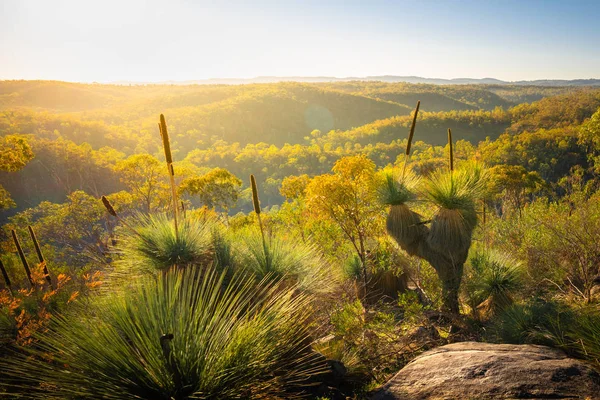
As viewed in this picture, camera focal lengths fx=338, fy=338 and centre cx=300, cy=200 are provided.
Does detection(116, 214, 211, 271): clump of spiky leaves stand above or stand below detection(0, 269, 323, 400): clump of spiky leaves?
below

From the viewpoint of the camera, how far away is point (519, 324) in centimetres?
529

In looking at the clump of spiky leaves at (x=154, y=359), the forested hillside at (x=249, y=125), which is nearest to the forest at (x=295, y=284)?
the clump of spiky leaves at (x=154, y=359)

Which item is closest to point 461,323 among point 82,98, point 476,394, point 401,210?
point 401,210

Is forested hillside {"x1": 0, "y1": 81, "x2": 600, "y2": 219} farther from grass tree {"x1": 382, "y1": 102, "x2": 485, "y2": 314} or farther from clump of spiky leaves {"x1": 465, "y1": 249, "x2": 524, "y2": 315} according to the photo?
clump of spiky leaves {"x1": 465, "y1": 249, "x2": 524, "y2": 315}

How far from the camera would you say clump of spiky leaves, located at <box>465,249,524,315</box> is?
25.1ft

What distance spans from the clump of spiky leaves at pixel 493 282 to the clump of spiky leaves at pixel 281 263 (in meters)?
4.30

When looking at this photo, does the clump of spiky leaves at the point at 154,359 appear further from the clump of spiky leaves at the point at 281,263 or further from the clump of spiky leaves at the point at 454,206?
the clump of spiky leaves at the point at 454,206

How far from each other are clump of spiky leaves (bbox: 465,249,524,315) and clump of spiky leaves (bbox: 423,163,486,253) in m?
0.95

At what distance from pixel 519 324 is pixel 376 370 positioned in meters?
2.46

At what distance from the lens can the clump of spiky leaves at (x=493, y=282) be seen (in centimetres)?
764

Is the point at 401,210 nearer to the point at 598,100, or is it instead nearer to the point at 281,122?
the point at 598,100

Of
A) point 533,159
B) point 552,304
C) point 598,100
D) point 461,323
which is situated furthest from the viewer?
point 598,100

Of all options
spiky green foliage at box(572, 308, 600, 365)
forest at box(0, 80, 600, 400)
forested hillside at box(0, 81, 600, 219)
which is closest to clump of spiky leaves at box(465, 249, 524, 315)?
forest at box(0, 80, 600, 400)

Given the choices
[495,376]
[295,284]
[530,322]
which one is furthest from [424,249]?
[495,376]
